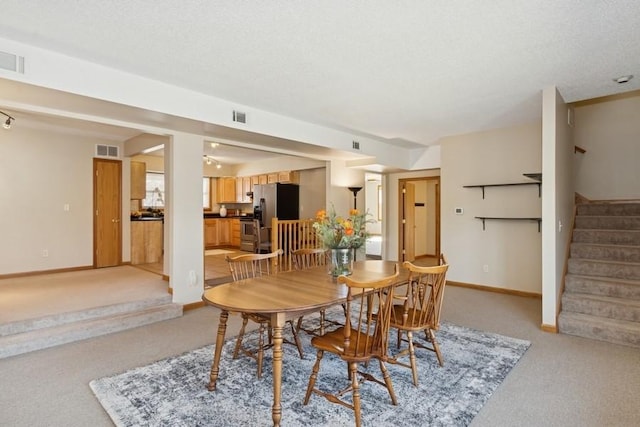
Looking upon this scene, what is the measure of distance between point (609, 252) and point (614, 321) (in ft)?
3.70

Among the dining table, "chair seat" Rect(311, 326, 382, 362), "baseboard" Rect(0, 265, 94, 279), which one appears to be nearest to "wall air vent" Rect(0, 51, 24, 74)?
the dining table

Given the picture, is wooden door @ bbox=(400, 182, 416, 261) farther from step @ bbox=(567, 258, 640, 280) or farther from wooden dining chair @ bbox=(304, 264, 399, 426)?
wooden dining chair @ bbox=(304, 264, 399, 426)

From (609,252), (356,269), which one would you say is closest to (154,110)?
(356,269)

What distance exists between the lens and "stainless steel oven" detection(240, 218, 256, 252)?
27.6ft

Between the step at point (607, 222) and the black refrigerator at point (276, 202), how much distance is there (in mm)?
5461

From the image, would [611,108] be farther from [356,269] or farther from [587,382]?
[356,269]

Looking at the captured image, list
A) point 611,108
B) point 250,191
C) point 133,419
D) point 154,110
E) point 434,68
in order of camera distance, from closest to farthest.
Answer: point 133,419, point 434,68, point 154,110, point 611,108, point 250,191

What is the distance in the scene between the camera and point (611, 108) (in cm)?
510

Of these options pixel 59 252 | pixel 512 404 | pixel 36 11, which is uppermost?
pixel 36 11

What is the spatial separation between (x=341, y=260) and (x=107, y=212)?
5439 mm

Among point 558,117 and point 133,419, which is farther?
point 558,117

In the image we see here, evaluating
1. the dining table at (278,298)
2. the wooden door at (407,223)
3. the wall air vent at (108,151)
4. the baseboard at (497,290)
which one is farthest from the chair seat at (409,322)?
the wall air vent at (108,151)

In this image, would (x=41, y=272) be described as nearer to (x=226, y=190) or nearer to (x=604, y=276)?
(x=226, y=190)

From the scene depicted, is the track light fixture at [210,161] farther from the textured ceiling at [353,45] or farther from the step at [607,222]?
the step at [607,222]
